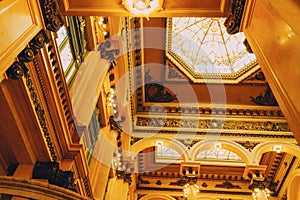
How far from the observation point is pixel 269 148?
9.73m

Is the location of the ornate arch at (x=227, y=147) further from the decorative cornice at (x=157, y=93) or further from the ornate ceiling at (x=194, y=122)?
the decorative cornice at (x=157, y=93)

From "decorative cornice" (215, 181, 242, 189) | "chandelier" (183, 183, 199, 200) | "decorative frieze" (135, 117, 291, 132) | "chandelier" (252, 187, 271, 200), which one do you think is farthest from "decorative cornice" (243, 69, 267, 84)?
"chandelier" (183, 183, 199, 200)

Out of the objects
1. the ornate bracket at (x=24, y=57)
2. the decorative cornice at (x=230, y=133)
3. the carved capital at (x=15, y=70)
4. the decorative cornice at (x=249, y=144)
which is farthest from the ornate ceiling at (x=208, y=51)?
the carved capital at (x=15, y=70)

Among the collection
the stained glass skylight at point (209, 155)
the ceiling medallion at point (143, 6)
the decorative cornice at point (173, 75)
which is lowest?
the ceiling medallion at point (143, 6)

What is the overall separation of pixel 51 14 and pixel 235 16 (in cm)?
203

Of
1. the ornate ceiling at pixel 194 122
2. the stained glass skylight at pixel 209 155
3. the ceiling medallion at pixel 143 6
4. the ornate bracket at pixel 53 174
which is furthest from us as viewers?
the stained glass skylight at pixel 209 155

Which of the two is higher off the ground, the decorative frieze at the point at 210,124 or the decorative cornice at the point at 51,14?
the decorative frieze at the point at 210,124

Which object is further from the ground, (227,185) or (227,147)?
(227,185)

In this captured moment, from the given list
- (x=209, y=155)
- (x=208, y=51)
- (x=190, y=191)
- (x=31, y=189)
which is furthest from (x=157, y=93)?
(x=31, y=189)

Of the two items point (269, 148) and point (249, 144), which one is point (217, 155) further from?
point (269, 148)

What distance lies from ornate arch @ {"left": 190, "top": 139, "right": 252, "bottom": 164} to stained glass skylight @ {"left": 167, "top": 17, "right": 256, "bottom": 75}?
2.64m

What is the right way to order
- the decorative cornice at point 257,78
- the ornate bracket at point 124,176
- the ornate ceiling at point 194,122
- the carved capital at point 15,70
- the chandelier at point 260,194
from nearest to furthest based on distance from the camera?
1. the carved capital at point 15,70
2. the ornate bracket at point 124,176
3. the chandelier at point 260,194
4. the ornate ceiling at point 194,122
5. the decorative cornice at point 257,78

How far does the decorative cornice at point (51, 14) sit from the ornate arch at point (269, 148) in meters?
7.21

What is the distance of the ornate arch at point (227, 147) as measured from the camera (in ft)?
31.2
